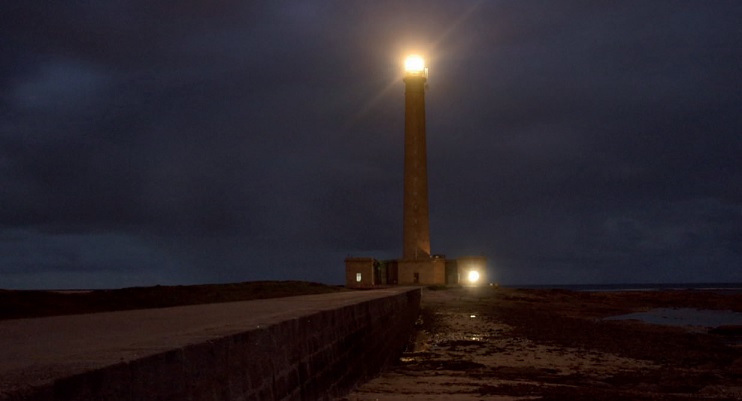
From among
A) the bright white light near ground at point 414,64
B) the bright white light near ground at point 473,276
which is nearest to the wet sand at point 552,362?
the bright white light near ground at point 473,276

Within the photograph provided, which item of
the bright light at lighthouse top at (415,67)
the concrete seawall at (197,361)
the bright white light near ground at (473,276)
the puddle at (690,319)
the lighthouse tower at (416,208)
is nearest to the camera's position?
the concrete seawall at (197,361)

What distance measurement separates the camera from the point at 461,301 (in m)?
31.4

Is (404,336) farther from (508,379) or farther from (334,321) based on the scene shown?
(334,321)

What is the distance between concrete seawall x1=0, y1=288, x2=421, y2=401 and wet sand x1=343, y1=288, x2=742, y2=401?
3.07 ft

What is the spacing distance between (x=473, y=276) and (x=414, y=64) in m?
17.5

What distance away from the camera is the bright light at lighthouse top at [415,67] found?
54.4 metres

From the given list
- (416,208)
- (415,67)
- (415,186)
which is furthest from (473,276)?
(415,67)

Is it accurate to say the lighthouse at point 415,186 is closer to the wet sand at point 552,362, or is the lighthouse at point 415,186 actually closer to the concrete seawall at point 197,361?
the wet sand at point 552,362

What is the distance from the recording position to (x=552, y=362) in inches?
521

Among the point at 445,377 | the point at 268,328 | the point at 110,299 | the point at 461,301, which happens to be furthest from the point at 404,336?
the point at 461,301

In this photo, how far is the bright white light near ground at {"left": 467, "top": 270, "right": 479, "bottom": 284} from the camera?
49.3 m

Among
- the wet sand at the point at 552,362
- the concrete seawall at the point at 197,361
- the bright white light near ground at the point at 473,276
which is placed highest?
the bright white light near ground at the point at 473,276

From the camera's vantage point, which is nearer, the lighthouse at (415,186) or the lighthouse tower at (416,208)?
the lighthouse tower at (416,208)

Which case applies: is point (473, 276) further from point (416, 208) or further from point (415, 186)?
point (415, 186)
